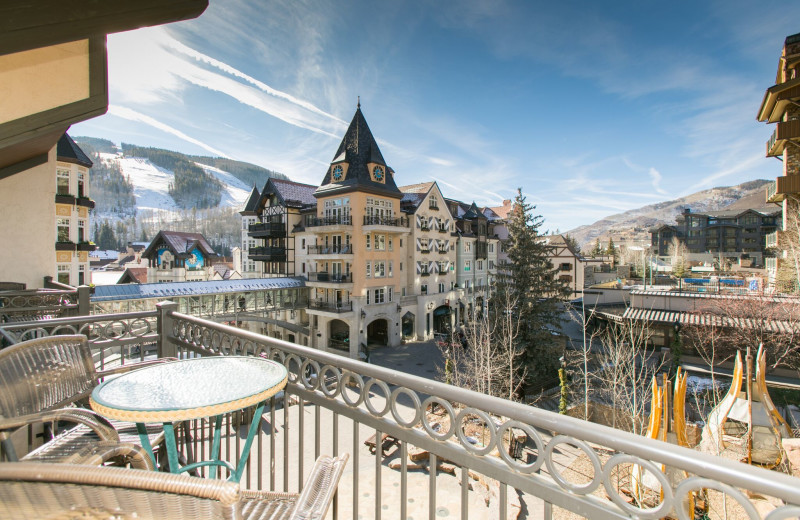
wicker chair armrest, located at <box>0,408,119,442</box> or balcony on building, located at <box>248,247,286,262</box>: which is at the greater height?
balcony on building, located at <box>248,247,286,262</box>

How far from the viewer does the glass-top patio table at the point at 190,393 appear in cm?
201

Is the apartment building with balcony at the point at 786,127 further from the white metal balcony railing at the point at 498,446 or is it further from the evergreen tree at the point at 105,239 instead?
the evergreen tree at the point at 105,239

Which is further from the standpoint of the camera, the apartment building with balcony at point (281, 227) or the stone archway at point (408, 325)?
the stone archway at point (408, 325)

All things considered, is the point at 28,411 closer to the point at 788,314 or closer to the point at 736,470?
the point at 736,470

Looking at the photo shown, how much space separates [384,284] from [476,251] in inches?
583

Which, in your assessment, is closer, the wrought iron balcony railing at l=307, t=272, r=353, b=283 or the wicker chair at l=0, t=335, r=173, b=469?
the wicker chair at l=0, t=335, r=173, b=469

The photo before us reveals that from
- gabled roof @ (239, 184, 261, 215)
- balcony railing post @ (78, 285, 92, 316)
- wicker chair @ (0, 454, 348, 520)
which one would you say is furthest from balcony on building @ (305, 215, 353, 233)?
wicker chair @ (0, 454, 348, 520)

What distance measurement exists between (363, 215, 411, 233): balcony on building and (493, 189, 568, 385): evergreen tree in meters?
7.94

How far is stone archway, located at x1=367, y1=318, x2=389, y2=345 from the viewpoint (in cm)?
2791

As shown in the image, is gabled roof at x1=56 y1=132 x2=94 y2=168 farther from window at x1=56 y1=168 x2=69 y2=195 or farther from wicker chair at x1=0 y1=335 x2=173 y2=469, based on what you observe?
wicker chair at x1=0 y1=335 x2=173 y2=469

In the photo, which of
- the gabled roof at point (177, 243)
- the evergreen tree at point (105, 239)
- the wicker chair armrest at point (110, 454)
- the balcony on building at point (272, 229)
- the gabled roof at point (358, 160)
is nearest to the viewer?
the wicker chair armrest at point (110, 454)

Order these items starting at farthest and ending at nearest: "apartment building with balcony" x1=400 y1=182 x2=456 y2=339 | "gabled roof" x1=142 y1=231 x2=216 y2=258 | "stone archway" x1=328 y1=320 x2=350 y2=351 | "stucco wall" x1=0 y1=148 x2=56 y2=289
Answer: "gabled roof" x1=142 y1=231 x2=216 y2=258 → "apartment building with balcony" x1=400 y1=182 x2=456 y2=339 → "stone archway" x1=328 y1=320 x2=350 y2=351 → "stucco wall" x1=0 y1=148 x2=56 y2=289

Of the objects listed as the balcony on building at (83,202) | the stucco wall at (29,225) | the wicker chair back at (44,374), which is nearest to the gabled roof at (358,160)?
the balcony on building at (83,202)

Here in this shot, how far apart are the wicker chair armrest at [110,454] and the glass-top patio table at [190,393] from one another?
139 mm
